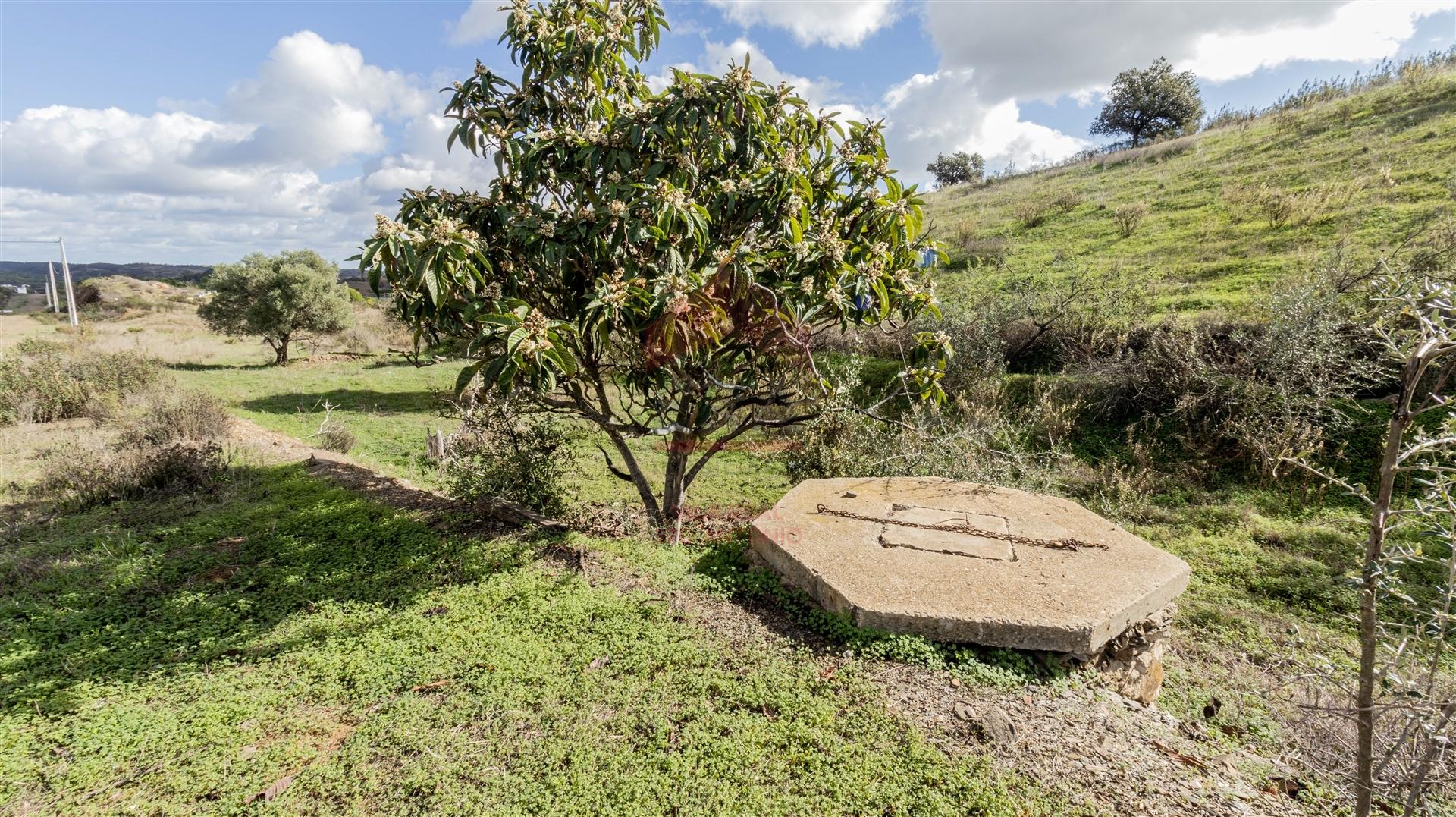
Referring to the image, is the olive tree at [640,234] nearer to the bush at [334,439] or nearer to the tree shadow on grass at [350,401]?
the bush at [334,439]

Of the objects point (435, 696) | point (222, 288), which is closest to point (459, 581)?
point (435, 696)

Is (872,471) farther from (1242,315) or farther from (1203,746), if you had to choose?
(1242,315)

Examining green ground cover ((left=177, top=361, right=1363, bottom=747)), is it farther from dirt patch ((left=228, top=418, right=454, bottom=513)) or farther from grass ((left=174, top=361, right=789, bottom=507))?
dirt patch ((left=228, top=418, right=454, bottom=513))

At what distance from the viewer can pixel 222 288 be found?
17.1 meters

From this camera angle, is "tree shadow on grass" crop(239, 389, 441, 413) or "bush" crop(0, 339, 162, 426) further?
"tree shadow on grass" crop(239, 389, 441, 413)

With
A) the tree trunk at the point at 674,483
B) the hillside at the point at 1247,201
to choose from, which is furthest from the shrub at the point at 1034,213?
the tree trunk at the point at 674,483

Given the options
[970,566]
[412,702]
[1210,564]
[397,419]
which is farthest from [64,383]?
[1210,564]

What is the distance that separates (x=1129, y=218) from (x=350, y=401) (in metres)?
16.1

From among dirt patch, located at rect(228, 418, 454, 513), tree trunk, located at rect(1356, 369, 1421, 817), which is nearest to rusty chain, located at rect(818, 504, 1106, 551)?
tree trunk, located at rect(1356, 369, 1421, 817)

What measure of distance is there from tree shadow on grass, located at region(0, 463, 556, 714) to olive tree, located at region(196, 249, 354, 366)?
45.7 ft

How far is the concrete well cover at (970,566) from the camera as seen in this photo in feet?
10.3

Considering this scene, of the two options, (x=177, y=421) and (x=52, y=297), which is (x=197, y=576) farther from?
(x=52, y=297)

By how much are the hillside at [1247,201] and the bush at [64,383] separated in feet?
49.1

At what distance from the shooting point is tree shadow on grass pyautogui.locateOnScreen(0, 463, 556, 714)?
3107mm
